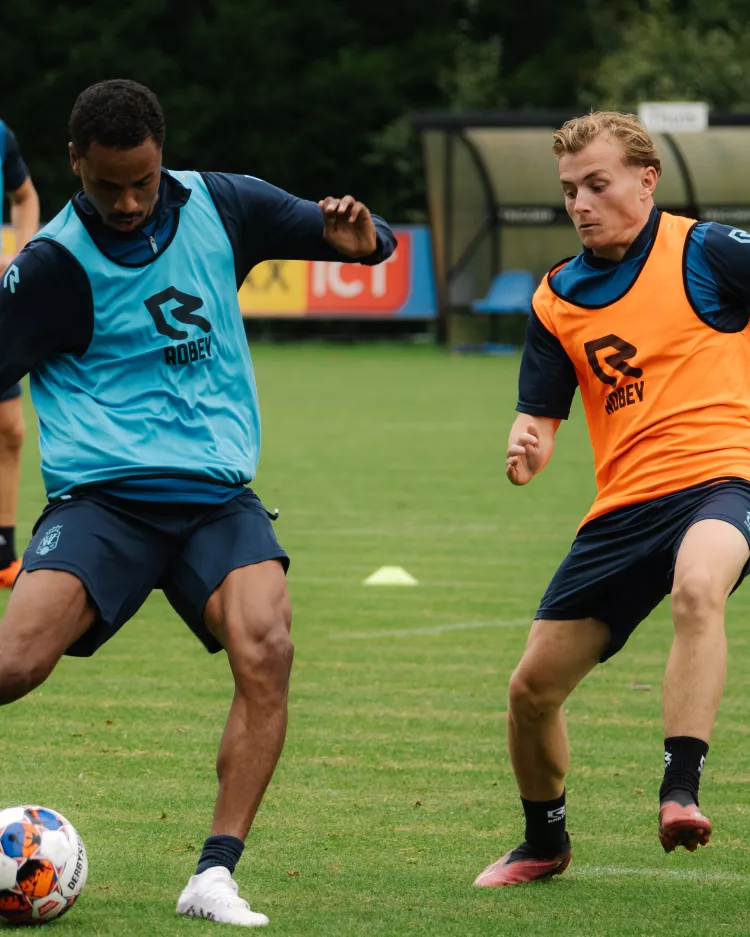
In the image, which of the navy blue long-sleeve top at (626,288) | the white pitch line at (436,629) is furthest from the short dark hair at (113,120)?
the white pitch line at (436,629)

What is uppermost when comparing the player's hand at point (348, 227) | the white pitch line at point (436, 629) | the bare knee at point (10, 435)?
the player's hand at point (348, 227)

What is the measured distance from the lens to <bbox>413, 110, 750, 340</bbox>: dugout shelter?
33469 mm

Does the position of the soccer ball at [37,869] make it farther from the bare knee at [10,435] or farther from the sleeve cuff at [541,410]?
the bare knee at [10,435]

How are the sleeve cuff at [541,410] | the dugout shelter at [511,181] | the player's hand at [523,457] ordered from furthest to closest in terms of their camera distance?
the dugout shelter at [511,181] < the sleeve cuff at [541,410] < the player's hand at [523,457]

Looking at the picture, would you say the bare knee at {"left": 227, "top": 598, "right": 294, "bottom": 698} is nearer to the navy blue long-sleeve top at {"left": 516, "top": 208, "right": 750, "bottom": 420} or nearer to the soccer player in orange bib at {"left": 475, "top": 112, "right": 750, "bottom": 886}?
the soccer player in orange bib at {"left": 475, "top": 112, "right": 750, "bottom": 886}

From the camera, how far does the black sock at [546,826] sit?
5156mm

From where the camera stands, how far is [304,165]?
45938 mm

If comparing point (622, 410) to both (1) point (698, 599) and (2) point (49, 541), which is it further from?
(2) point (49, 541)

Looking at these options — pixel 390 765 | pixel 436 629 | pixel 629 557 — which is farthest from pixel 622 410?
pixel 436 629

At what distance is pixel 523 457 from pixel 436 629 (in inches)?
156

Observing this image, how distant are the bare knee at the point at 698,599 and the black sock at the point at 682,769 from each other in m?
0.30

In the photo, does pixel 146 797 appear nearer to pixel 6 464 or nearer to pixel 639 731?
pixel 639 731

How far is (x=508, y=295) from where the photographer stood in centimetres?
3316

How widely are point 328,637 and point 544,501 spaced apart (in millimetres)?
5320
